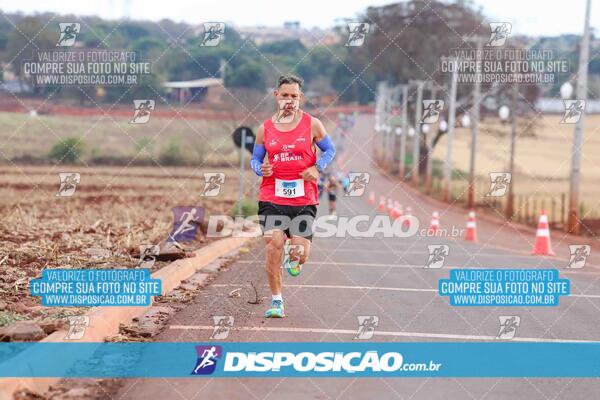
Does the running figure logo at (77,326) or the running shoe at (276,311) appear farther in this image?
the running shoe at (276,311)

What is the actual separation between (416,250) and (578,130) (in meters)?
10.5

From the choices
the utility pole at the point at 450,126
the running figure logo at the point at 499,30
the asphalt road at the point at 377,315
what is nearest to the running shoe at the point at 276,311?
the asphalt road at the point at 377,315

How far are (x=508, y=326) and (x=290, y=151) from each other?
246cm

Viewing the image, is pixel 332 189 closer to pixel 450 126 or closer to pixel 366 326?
pixel 366 326

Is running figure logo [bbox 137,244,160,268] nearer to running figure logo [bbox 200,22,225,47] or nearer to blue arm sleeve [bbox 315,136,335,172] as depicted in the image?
running figure logo [bbox 200,22,225,47]

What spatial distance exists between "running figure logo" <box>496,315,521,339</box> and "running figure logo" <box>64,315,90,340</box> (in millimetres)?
3448

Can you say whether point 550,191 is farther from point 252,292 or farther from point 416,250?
point 252,292

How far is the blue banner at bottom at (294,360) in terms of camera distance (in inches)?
313

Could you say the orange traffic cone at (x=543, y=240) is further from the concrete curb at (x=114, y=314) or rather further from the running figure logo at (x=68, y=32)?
the running figure logo at (x=68, y=32)

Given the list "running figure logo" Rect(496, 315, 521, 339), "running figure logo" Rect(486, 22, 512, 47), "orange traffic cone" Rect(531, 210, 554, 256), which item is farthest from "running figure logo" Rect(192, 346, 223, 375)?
"orange traffic cone" Rect(531, 210, 554, 256)

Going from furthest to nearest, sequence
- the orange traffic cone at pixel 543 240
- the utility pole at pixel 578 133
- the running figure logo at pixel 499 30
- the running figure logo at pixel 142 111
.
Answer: the utility pole at pixel 578 133, the orange traffic cone at pixel 543 240, the running figure logo at pixel 499 30, the running figure logo at pixel 142 111

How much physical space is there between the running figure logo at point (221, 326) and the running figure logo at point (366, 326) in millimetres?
1074

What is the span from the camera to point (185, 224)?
1877cm

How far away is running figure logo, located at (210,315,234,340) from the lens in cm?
941
